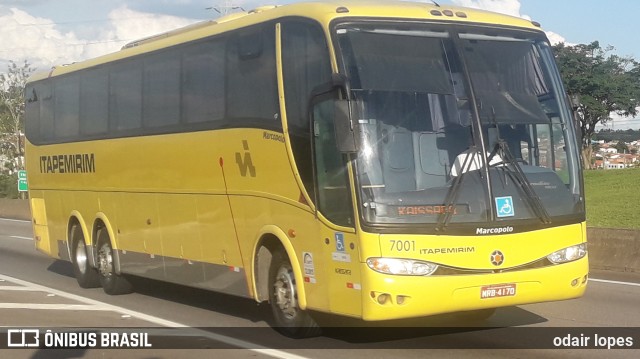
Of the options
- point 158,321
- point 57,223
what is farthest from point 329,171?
point 57,223

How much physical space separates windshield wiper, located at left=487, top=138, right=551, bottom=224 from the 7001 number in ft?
4.16

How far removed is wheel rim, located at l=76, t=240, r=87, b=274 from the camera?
17.2 m

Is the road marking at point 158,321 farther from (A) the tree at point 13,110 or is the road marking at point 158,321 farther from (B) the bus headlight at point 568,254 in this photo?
(A) the tree at point 13,110

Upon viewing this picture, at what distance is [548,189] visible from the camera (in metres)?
10.3

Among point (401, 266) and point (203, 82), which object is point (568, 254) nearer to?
point (401, 266)

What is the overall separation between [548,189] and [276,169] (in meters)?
2.91

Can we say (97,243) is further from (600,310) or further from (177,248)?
(600,310)

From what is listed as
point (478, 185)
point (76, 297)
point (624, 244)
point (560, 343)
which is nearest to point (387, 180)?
point (478, 185)

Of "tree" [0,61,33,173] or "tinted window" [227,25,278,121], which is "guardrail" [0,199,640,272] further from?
"tree" [0,61,33,173]

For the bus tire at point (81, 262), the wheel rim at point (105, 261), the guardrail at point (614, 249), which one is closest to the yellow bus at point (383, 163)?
the wheel rim at point (105, 261)

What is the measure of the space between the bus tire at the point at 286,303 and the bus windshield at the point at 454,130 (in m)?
1.77

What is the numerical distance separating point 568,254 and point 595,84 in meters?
60.7

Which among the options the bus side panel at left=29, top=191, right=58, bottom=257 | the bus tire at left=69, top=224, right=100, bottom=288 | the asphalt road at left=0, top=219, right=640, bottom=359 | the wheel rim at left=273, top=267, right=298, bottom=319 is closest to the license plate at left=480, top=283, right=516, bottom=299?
the asphalt road at left=0, top=219, right=640, bottom=359

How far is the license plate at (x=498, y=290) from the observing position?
9836 millimetres
